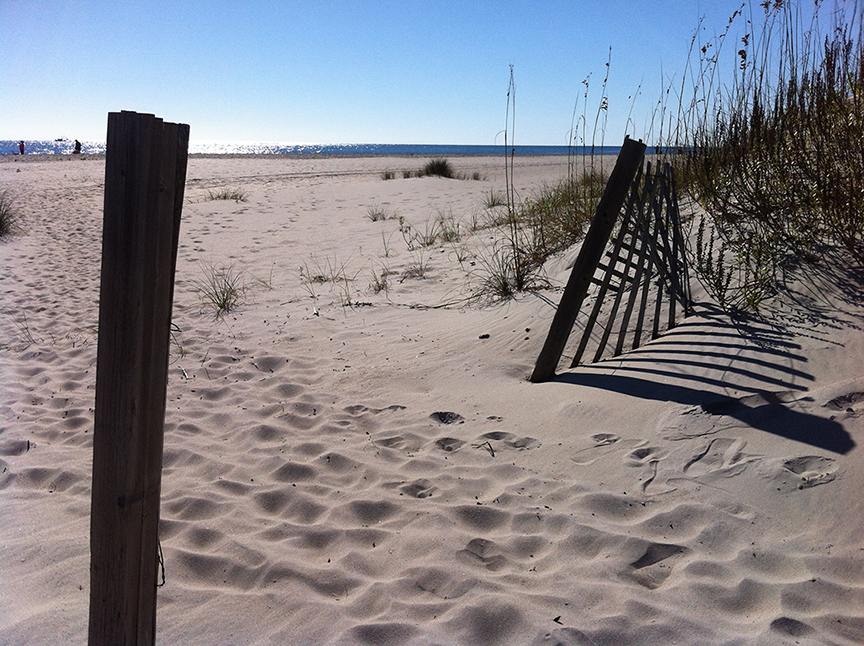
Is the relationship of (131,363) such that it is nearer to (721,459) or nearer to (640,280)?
(721,459)

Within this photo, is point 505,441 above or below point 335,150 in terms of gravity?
below

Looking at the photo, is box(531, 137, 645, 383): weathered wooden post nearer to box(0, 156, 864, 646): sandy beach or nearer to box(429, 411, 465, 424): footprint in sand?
box(0, 156, 864, 646): sandy beach

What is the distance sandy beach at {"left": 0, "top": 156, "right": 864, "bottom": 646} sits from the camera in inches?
76.4

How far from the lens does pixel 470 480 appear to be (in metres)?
2.72

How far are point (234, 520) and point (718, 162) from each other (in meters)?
4.49

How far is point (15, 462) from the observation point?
9.55ft

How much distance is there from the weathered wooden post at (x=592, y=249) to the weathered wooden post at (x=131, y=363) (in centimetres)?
259

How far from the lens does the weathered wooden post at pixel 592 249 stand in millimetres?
3441

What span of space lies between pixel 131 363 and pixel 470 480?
1.73 meters

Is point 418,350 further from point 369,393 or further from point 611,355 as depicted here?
point 611,355

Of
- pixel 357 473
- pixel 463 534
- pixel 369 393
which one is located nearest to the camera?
pixel 463 534

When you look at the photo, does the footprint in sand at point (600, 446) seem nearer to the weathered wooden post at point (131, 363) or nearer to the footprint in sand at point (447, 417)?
the footprint in sand at point (447, 417)

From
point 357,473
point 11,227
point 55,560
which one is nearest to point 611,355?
point 357,473

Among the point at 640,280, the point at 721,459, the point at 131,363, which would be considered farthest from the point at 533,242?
the point at 131,363
